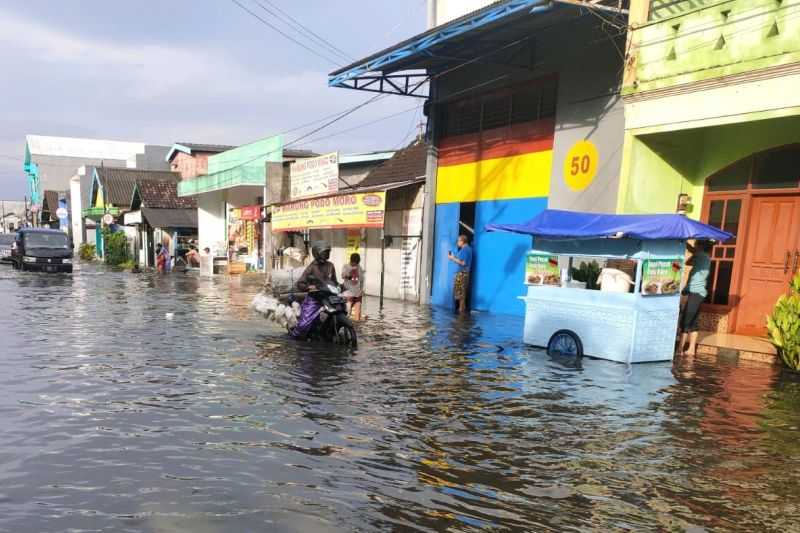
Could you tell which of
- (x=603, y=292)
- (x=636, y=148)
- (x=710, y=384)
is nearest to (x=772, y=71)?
(x=636, y=148)

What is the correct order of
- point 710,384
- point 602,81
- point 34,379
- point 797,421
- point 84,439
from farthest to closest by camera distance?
point 602,81
point 710,384
point 34,379
point 797,421
point 84,439

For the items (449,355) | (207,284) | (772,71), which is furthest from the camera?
(207,284)

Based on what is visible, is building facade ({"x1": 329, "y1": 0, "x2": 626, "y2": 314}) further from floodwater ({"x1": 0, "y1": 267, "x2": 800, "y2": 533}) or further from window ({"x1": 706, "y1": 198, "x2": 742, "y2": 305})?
floodwater ({"x1": 0, "y1": 267, "x2": 800, "y2": 533})

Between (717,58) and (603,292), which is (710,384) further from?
(717,58)

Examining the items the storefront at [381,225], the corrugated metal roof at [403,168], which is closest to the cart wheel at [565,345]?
the storefront at [381,225]

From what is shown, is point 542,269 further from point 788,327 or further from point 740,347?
point 788,327

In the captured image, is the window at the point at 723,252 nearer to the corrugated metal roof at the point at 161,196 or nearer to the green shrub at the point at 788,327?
the green shrub at the point at 788,327

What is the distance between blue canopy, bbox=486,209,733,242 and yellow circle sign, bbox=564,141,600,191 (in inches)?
123

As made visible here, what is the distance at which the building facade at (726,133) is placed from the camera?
8.38 metres

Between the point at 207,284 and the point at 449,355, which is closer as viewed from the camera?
the point at 449,355

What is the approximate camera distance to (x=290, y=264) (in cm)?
2439

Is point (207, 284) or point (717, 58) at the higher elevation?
point (717, 58)

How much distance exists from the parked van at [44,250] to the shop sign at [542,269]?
24.0 metres

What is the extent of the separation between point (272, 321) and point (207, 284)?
1247cm
